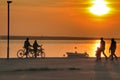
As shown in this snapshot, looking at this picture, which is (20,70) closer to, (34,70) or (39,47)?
(34,70)

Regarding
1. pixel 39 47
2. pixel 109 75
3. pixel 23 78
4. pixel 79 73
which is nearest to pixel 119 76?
pixel 109 75

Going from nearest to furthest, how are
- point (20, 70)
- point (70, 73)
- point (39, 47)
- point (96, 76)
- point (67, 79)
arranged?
point (67, 79) < point (96, 76) < point (70, 73) < point (20, 70) < point (39, 47)

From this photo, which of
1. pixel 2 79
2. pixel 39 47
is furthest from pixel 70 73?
pixel 39 47

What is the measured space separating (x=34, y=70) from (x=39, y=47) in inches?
812

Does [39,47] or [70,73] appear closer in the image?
[70,73]

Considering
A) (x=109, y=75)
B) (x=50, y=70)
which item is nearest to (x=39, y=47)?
(x=50, y=70)

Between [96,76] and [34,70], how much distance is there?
4.96m

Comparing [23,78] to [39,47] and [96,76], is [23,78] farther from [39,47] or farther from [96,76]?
[39,47]

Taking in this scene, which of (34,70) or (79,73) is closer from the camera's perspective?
(79,73)

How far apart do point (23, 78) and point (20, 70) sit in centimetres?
505

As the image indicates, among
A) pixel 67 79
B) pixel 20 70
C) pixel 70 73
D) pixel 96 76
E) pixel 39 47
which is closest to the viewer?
pixel 67 79

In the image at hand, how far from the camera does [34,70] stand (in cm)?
3091

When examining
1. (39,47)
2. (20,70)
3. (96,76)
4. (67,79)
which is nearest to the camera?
(67,79)

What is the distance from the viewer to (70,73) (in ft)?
94.3
